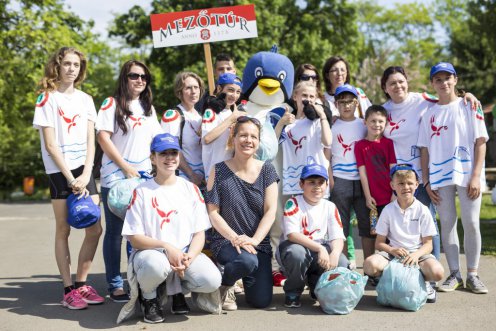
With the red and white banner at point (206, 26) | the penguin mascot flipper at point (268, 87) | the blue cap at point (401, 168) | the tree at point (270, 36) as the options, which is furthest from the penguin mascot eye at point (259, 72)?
the tree at point (270, 36)

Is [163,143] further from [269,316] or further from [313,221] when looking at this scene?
[269,316]

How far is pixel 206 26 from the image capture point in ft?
21.9

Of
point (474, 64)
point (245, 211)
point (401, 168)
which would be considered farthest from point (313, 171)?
point (474, 64)

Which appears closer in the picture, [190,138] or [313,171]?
[313,171]

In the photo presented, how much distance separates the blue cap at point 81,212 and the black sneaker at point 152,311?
2.84 feet

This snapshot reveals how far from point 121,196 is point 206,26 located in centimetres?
237

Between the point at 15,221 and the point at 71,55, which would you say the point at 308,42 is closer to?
the point at 15,221

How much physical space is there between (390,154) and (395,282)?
130 centimetres

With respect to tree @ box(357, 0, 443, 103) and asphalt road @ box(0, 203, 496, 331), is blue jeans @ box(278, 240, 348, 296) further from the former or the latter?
tree @ box(357, 0, 443, 103)

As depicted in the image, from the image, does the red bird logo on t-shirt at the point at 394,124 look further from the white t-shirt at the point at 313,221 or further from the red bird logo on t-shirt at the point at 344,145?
the white t-shirt at the point at 313,221

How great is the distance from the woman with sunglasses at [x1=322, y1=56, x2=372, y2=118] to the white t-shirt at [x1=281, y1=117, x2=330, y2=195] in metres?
0.54

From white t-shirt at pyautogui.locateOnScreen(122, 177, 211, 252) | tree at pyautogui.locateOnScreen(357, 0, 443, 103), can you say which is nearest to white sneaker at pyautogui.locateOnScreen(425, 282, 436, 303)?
white t-shirt at pyautogui.locateOnScreen(122, 177, 211, 252)

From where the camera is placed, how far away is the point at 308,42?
24719 millimetres

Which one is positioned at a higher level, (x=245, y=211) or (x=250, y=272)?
(x=245, y=211)
